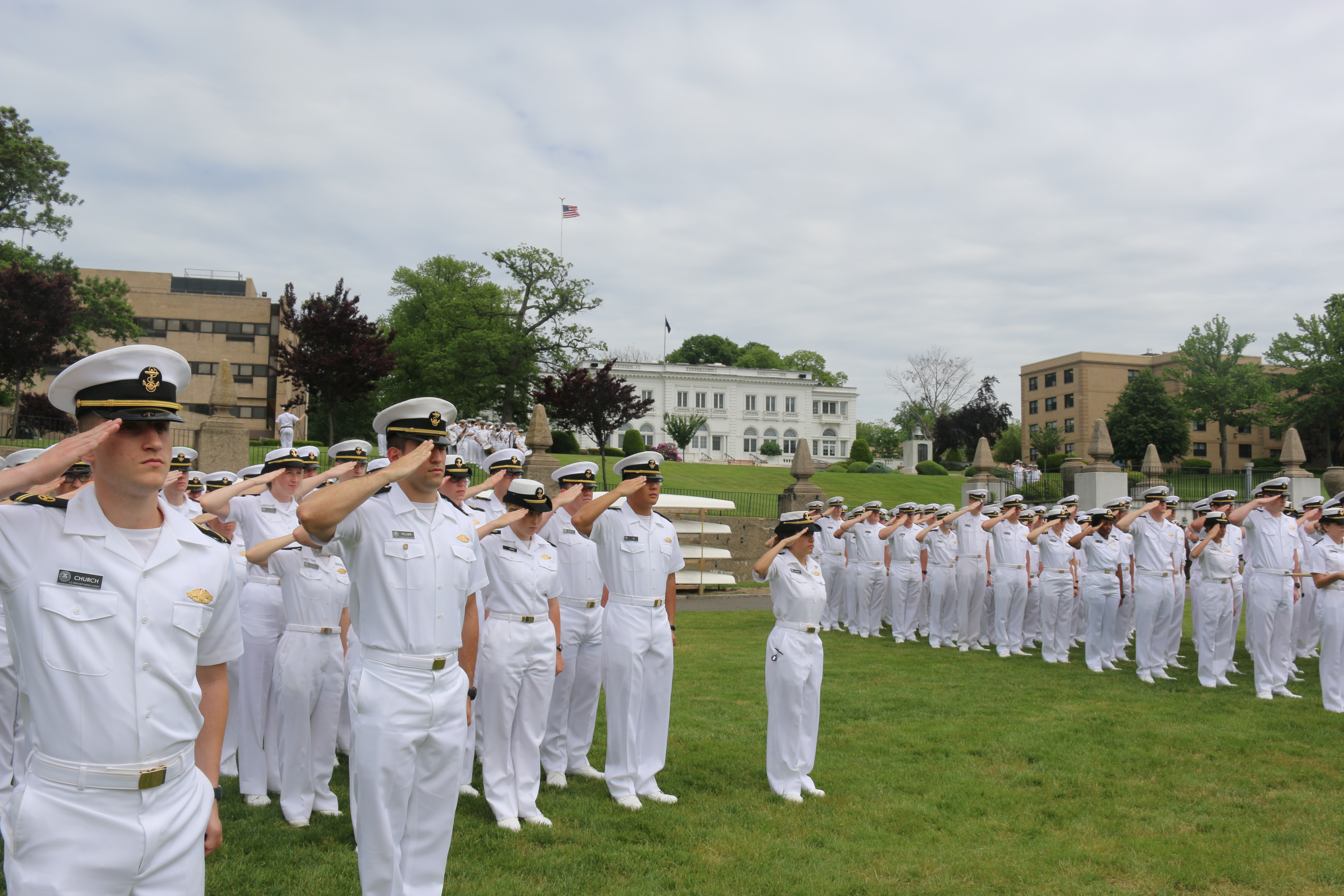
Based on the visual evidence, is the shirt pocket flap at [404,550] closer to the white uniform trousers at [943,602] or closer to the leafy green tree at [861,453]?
the white uniform trousers at [943,602]

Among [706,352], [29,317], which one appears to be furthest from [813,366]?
[29,317]

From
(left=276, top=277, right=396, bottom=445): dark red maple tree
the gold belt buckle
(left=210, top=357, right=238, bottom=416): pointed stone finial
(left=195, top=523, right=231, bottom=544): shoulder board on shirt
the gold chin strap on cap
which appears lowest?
the gold belt buckle

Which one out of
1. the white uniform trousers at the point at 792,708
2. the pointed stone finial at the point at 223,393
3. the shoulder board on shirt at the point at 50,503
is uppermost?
the pointed stone finial at the point at 223,393

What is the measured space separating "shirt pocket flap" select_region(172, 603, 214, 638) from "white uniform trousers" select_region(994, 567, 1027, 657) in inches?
559

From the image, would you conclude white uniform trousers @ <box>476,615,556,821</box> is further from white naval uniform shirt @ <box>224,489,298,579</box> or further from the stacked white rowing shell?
the stacked white rowing shell

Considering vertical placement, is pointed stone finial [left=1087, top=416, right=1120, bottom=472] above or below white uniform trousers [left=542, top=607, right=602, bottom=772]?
above

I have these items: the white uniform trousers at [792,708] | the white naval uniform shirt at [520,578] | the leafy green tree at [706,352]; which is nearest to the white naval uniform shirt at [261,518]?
the white naval uniform shirt at [520,578]

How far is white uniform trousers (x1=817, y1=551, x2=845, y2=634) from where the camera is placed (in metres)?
18.9

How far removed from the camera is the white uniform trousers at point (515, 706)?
6473 mm

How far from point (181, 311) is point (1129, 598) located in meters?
63.1

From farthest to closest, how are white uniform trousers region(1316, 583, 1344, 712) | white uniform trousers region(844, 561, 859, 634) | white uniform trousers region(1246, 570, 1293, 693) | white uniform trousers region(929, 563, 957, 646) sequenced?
white uniform trousers region(844, 561, 859, 634)
white uniform trousers region(929, 563, 957, 646)
white uniform trousers region(1246, 570, 1293, 693)
white uniform trousers region(1316, 583, 1344, 712)

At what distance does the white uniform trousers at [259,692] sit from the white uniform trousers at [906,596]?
12605 mm

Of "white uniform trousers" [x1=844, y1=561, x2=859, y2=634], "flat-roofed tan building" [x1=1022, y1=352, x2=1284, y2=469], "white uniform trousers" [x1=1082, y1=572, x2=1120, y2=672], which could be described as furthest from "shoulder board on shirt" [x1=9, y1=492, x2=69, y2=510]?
"flat-roofed tan building" [x1=1022, y1=352, x2=1284, y2=469]

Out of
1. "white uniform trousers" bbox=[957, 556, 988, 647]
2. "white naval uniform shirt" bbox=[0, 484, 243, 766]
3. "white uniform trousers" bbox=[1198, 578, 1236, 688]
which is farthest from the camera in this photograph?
"white uniform trousers" bbox=[957, 556, 988, 647]
